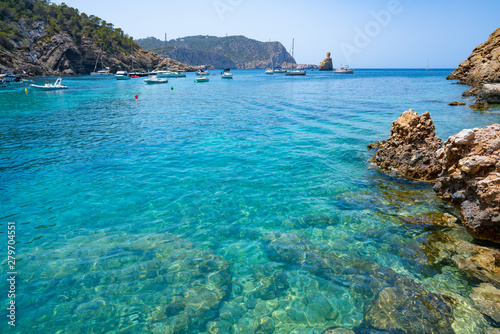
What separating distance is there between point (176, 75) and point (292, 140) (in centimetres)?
10539

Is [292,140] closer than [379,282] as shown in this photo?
No

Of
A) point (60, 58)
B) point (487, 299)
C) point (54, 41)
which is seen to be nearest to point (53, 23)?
point (54, 41)

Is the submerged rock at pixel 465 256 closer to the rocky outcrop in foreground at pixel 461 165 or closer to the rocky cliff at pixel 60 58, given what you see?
the rocky outcrop in foreground at pixel 461 165

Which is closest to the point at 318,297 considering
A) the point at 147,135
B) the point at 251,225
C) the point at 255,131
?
the point at 251,225

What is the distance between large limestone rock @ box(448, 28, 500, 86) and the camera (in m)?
47.5

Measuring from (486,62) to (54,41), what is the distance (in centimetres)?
14047

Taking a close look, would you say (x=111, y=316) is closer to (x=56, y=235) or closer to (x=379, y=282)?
(x=56, y=235)

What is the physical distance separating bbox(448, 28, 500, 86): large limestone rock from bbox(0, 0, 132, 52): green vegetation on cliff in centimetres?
13254

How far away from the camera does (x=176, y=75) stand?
110812mm

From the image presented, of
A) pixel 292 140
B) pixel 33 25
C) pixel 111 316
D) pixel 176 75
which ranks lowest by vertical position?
pixel 111 316

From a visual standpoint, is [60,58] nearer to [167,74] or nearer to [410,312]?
[167,74]

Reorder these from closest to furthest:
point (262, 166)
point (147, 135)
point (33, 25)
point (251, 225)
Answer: point (251, 225) < point (262, 166) < point (147, 135) < point (33, 25)

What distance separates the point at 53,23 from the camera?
114m

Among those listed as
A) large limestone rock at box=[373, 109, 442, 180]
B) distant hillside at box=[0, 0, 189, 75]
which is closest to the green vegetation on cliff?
distant hillside at box=[0, 0, 189, 75]
